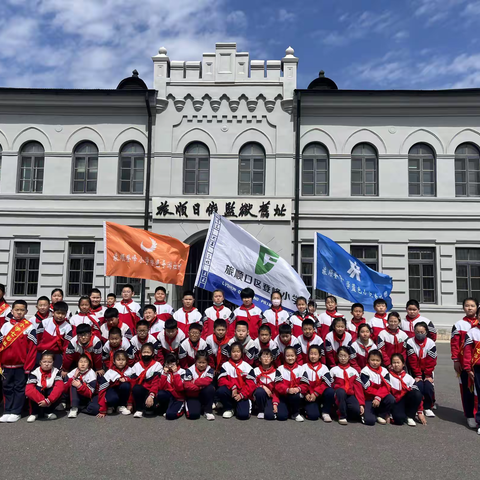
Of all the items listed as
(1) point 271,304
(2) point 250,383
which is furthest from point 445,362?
(2) point 250,383

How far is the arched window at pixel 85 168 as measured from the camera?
14.8 m

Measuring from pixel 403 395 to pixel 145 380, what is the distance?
149 inches

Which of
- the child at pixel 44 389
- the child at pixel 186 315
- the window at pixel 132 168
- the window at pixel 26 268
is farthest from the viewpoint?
the window at pixel 132 168

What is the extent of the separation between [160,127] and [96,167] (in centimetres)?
256

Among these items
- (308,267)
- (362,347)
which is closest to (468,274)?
(308,267)

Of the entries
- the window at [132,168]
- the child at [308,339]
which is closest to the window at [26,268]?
the window at [132,168]

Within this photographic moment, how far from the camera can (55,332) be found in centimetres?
717

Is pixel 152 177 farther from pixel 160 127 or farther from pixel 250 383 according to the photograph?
pixel 250 383

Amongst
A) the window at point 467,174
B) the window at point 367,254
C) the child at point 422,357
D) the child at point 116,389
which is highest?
the window at point 467,174

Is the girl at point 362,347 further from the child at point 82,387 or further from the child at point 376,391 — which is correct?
the child at point 82,387

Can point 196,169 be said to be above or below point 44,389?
above

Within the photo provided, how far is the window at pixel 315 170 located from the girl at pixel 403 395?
28.7ft

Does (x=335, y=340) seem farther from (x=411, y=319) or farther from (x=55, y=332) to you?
(x=55, y=332)

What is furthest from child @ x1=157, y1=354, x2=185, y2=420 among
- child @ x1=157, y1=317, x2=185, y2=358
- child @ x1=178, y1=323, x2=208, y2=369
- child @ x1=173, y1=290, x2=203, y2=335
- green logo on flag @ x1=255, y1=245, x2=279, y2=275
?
green logo on flag @ x1=255, y1=245, x2=279, y2=275
